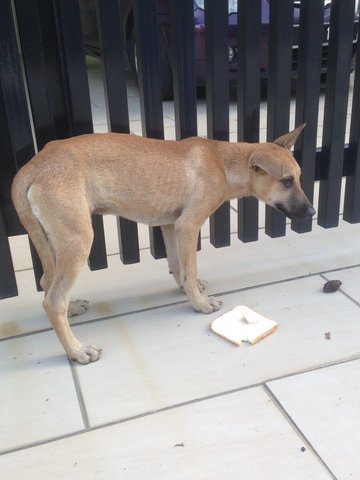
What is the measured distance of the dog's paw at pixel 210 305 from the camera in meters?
3.18

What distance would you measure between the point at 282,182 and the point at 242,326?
0.87 metres

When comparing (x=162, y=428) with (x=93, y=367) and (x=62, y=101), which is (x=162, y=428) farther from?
(x=62, y=101)

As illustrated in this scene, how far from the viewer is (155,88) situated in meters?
3.19

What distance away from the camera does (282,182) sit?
3037 millimetres

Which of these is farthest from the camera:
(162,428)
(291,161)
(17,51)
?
(291,161)

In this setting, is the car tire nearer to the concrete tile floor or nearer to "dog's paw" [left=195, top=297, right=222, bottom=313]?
the concrete tile floor

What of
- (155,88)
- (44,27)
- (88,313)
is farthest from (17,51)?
(88,313)

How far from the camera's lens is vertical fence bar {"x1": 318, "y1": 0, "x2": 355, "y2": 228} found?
346 cm

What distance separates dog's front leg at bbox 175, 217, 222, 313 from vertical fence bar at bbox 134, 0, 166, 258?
0.68 m

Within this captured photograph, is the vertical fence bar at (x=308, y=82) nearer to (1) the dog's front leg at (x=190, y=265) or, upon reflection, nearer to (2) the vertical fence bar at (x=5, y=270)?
(1) the dog's front leg at (x=190, y=265)

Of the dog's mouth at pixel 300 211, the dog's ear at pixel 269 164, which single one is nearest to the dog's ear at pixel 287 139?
the dog's ear at pixel 269 164

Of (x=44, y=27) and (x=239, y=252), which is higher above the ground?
(x=44, y=27)

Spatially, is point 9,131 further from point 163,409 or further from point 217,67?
point 163,409

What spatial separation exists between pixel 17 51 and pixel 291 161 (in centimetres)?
165
